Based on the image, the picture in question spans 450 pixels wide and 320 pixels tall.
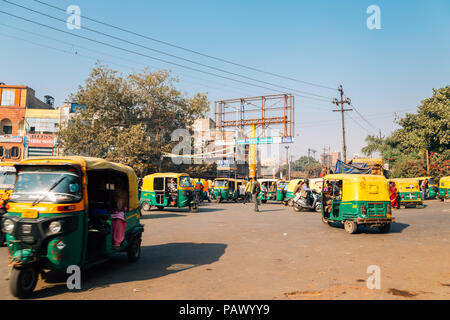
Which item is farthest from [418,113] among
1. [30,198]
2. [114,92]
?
[30,198]

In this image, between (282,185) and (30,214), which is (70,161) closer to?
(30,214)

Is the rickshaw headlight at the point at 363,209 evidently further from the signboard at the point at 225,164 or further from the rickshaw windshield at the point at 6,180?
the signboard at the point at 225,164

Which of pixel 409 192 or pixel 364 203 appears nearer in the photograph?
pixel 364 203

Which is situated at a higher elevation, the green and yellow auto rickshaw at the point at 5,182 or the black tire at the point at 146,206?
the green and yellow auto rickshaw at the point at 5,182

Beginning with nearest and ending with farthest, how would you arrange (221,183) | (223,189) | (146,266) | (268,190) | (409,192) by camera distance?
(146,266)
(409,192)
(268,190)
(223,189)
(221,183)

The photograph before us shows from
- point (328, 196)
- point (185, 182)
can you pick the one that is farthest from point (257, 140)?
point (328, 196)

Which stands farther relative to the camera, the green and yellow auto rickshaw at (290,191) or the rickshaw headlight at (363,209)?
the green and yellow auto rickshaw at (290,191)

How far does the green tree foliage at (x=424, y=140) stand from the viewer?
41.1 m

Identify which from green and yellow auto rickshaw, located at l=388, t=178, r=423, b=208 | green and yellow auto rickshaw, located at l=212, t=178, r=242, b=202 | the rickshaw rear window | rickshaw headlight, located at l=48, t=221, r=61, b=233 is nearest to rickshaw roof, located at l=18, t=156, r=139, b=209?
rickshaw headlight, located at l=48, t=221, r=61, b=233

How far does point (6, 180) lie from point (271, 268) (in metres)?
9.82

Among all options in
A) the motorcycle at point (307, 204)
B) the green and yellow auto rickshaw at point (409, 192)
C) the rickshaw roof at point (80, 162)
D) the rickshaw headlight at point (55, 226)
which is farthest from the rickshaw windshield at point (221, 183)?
the rickshaw headlight at point (55, 226)

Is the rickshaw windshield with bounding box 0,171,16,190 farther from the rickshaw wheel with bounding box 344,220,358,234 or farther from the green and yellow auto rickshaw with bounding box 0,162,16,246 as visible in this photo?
the rickshaw wheel with bounding box 344,220,358,234

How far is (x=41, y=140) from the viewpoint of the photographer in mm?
46594

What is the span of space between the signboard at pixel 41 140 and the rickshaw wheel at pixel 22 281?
4607 cm
